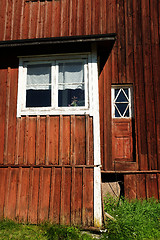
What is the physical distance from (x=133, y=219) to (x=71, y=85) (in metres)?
3.68

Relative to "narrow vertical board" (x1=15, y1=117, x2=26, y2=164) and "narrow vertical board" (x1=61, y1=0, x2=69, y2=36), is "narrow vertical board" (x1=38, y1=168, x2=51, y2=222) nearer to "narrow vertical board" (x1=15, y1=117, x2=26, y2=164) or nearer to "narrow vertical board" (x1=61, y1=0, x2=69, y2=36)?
"narrow vertical board" (x1=15, y1=117, x2=26, y2=164)

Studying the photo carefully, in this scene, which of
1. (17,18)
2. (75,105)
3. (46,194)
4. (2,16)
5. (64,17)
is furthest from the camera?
(2,16)

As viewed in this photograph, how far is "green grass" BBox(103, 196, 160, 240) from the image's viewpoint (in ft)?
14.1

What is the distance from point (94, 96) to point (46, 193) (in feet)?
8.97

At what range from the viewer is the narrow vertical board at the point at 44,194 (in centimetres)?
496

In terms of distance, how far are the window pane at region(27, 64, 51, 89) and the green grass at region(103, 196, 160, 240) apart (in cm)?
378

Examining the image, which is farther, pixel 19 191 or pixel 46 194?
pixel 19 191

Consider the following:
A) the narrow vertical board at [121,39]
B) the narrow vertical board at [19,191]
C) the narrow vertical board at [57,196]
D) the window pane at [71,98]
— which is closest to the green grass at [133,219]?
the narrow vertical board at [57,196]

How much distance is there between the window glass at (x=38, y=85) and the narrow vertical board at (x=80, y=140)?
40.9 inches

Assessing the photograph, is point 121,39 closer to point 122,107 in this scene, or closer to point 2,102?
point 122,107

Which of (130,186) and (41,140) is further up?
(41,140)

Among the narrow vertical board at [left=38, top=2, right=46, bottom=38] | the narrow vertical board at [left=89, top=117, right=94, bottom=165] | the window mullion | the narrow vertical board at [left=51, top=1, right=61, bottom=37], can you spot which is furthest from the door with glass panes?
the narrow vertical board at [left=38, top=2, right=46, bottom=38]

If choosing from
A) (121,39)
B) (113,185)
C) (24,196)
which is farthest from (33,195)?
(121,39)

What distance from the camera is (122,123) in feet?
21.7
